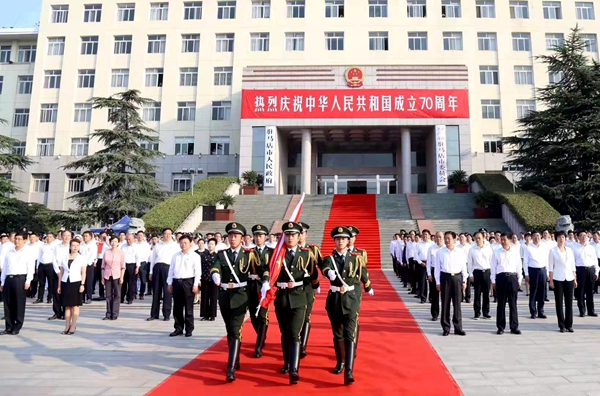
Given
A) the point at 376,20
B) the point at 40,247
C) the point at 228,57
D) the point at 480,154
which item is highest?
the point at 376,20

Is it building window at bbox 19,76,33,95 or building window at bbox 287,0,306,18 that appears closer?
building window at bbox 287,0,306,18

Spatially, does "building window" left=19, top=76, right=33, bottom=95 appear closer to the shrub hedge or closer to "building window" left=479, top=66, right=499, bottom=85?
the shrub hedge

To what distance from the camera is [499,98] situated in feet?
99.2

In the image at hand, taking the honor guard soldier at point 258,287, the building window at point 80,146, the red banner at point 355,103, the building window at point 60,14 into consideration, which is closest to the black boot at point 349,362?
the honor guard soldier at point 258,287

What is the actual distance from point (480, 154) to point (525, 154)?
8.98 meters

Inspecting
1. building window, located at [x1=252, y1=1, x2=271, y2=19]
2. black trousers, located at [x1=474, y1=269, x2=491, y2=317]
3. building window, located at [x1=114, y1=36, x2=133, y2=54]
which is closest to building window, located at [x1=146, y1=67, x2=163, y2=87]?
building window, located at [x1=114, y1=36, x2=133, y2=54]

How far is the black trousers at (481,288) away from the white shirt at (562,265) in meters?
1.15

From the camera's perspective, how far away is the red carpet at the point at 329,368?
4352 millimetres

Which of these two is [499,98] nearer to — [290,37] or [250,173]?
[290,37]

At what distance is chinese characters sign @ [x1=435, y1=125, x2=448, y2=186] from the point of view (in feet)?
85.5

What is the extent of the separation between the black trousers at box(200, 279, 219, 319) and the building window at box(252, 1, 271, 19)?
93.5 feet

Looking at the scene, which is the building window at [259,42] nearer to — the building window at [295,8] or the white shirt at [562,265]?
the building window at [295,8]

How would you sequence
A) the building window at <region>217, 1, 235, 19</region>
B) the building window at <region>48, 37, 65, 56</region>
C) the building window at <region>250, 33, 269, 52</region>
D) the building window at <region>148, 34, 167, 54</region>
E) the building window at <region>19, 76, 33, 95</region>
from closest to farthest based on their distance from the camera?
the building window at <region>250, 33, 269, 52</region>
the building window at <region>148, 34, 167, 54</region>
the building window at <region>217, 1, 235, 19</region>
the building window at <region>48, 37, 65, 56</region>
the building window at <region>19, 76, 33, 95</region>

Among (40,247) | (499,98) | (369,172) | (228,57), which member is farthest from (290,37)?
(40,247)
